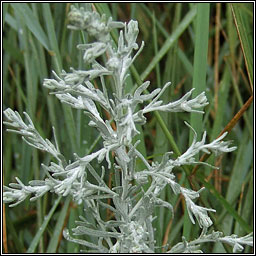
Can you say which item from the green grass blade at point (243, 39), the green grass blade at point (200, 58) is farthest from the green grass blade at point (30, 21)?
the green grass blade at point (243, 39)

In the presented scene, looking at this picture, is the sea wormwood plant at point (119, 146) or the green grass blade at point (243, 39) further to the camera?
the green grass blade at point (243, 39)

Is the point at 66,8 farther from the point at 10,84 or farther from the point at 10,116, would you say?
the point at 10,116

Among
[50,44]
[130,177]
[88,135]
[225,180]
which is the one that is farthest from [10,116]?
[225,180]

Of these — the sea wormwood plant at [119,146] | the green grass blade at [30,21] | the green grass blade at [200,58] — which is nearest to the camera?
the sea wormwood plant at [119,146]

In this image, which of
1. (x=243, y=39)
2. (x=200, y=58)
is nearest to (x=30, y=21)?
(x=200, y=58)

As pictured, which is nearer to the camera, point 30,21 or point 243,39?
point 243,39

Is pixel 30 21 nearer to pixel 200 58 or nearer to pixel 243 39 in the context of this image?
pixel 200 58

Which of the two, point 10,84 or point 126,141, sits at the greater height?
point 10,84

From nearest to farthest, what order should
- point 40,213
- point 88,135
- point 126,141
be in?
point 126,141 → point 88,135 → point 40,213

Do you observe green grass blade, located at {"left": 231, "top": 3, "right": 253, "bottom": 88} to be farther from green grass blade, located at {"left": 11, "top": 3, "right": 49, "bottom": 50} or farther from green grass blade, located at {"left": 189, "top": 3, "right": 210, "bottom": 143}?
green grass blade, located at {"left": 11, "top": 3, "right": 49, "bottom": 50}

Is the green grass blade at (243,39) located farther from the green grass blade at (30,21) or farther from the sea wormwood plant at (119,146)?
the green grass blade at (30,21)

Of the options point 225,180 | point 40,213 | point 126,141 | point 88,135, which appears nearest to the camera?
point 126,141
